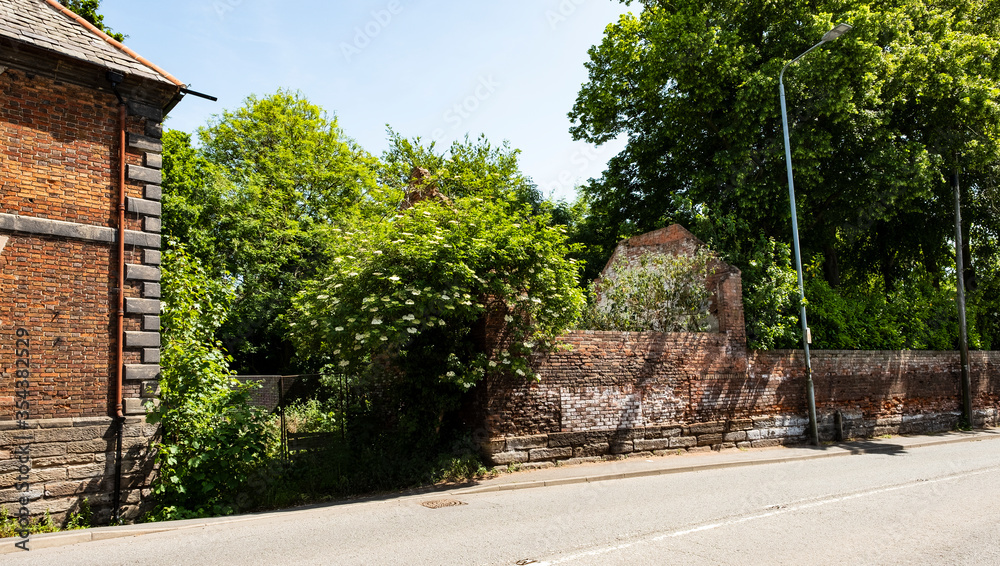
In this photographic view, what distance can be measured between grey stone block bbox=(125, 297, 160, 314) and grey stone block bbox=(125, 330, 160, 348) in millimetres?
311

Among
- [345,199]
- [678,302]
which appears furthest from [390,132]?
[678,302]

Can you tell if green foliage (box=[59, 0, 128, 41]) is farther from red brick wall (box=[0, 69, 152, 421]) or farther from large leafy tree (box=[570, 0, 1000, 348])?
large leafy tree (box=[570, 0, 1000, 348])

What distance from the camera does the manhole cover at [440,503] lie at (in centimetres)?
894

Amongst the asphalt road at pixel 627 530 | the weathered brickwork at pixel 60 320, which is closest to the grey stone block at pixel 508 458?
the asphalt road at pixel 627 530

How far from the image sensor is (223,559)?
634 cm

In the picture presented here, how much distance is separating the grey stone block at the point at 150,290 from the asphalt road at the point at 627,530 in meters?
3.43

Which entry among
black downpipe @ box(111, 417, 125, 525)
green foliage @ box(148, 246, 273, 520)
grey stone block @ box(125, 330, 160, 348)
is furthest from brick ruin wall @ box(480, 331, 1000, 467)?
black downpipe @ box(111, 417, 125, 525)

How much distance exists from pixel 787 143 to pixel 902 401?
9.02 meters

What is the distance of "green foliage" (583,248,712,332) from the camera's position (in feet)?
52.1

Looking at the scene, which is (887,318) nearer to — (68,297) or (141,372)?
(141,372)

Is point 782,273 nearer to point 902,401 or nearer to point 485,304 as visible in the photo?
point 902,401

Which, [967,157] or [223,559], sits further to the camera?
[967,157]

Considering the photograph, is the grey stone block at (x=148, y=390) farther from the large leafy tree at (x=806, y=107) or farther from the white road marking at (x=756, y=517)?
the large leafy tree at (x=806, y=107)

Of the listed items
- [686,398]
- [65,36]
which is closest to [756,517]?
[686,398]
